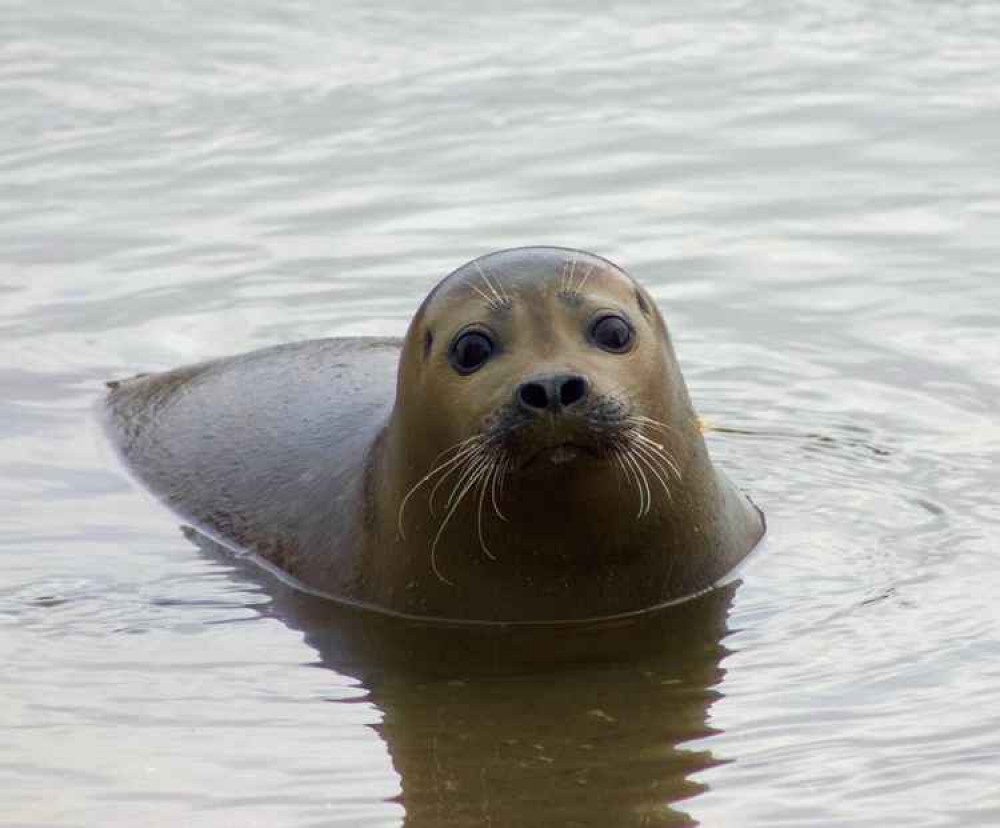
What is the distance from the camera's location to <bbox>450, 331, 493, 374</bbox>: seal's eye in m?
7.38

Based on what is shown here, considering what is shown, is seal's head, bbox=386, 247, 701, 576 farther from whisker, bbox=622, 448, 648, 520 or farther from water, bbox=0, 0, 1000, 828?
water, bbox=0, 0, 1000, 828

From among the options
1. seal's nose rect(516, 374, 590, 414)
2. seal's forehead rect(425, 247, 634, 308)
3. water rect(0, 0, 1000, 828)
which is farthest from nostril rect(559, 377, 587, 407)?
water rect(0, 0, 1000, 828)

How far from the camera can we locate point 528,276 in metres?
7.51

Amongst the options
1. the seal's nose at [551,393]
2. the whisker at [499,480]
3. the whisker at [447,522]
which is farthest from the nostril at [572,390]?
the whisker at [447,522]

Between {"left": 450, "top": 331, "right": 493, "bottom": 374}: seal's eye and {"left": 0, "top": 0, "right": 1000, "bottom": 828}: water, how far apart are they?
85 cm

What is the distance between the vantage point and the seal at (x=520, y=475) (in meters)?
7.16

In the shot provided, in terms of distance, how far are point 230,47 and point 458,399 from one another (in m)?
8.35

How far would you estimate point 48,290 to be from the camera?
11.3 meters

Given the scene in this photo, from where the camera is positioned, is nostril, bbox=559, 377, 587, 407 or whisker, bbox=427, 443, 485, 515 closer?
nostril, bbox=559, 377, 587, 407

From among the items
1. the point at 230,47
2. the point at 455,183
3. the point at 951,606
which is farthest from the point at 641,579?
the point at 230,47

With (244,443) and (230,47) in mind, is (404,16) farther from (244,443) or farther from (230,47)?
(244,443)

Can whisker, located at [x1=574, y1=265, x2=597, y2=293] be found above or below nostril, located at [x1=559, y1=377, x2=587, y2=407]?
above

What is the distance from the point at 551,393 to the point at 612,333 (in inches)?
20.9

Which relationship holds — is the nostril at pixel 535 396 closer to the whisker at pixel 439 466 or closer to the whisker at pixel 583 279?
the whisker at pixel 439 466
